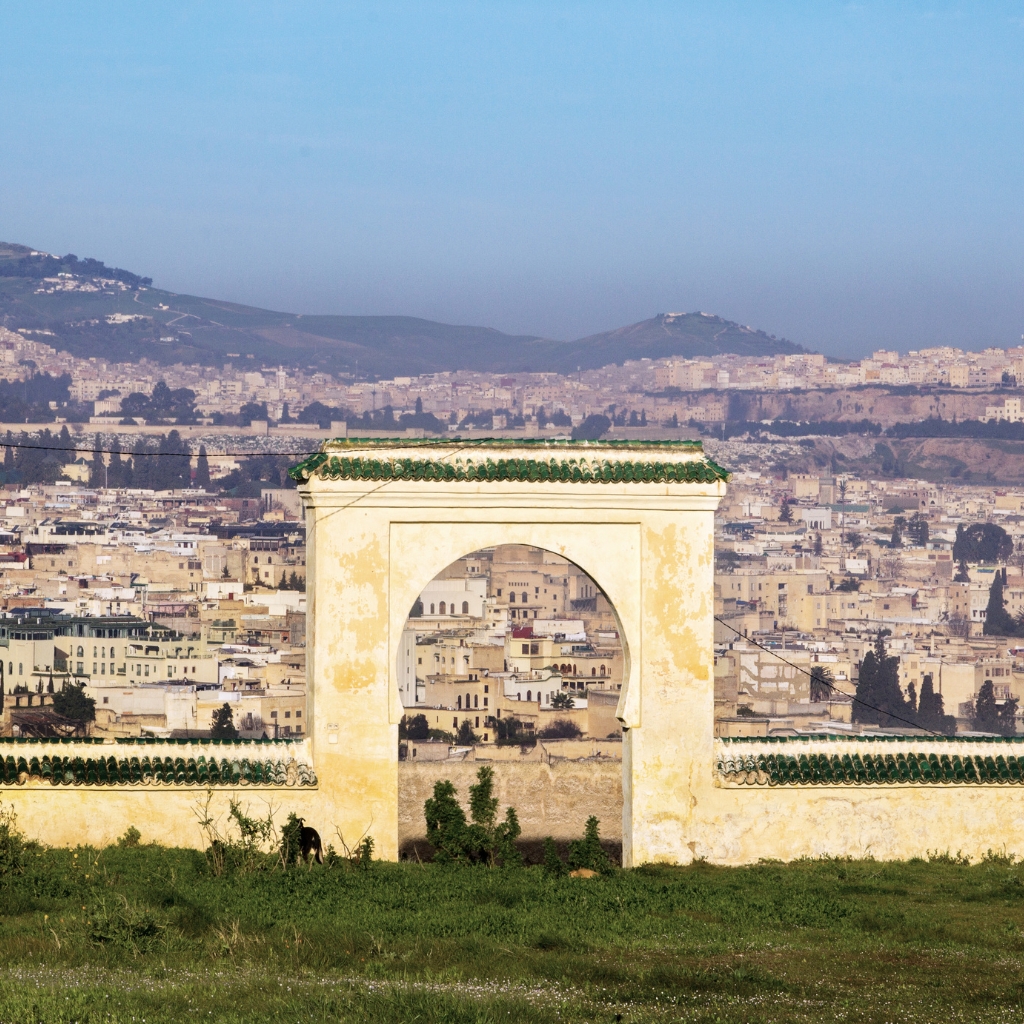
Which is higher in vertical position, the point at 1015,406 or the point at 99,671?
the point at 1015,406

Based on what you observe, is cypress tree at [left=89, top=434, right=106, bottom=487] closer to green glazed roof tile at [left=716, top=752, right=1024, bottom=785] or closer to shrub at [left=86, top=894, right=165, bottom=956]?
green glazed roof tile at [left=716, top=752, right=1024, bottom=785]

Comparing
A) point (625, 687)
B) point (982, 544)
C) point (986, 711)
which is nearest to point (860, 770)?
point (625, 687)

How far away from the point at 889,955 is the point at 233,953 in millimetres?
2876

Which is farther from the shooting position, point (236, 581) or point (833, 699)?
point (236, 581)

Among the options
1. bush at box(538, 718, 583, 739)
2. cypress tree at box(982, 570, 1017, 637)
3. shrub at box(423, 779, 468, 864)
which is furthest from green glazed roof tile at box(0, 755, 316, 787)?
cypress tree at box(982, 570, 1017, 637)

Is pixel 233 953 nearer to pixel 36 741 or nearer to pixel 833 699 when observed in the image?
pixel 36 741

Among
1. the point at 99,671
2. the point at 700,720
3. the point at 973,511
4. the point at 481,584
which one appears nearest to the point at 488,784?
the point at 700,720

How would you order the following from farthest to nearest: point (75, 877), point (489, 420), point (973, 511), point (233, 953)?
point (489, 420)
point (973, 511)
point (75, 877)
point (233, 953)

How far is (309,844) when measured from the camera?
32.3 ft

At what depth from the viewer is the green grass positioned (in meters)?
6.04

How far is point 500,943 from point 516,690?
220ft

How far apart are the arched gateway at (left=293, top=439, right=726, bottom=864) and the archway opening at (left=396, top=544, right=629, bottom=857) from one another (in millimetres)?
1346

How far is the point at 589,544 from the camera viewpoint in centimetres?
1058

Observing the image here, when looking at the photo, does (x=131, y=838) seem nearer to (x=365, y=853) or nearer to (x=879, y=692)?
(x=365, y=853)
